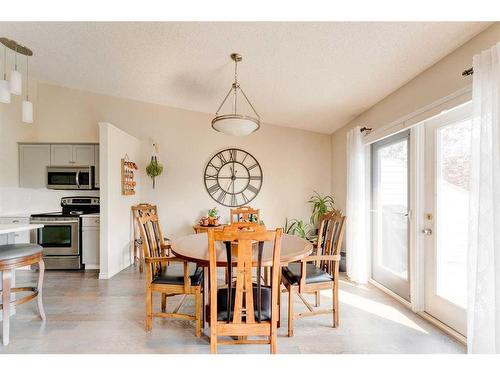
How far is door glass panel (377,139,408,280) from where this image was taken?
286 centimetres

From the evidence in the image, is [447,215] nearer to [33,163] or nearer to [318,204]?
[318,204]

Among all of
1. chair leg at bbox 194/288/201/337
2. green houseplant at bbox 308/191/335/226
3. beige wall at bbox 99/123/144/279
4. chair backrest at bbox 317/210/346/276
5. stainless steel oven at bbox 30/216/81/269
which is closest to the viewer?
chair leg at bbox 194/288/201/337

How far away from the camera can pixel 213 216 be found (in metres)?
4.32

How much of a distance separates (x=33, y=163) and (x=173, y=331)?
3.78 m

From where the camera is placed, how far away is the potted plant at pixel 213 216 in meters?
4.06

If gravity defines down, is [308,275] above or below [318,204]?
below

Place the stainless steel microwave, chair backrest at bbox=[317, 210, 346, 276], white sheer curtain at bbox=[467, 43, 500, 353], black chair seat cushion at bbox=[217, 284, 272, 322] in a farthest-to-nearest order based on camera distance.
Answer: the stainless steel microwave < chair backrest at bbox=[317, 210, 346, 276] < black chair seat cushion at bbox=[217, 284, 272, 322] < white sheer curtain at bbox=[467, 43, 500, 353]

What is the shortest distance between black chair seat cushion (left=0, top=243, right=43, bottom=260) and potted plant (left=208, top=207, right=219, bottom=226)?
7.16ft

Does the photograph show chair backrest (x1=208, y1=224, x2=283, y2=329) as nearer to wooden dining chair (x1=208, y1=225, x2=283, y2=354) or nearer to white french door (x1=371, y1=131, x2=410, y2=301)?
wooden dining chair (x1=208, y1=225, x2=283, y2=354)

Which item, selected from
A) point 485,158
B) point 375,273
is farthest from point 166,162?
point 485,158

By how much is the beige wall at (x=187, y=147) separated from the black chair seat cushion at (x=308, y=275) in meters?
2.38

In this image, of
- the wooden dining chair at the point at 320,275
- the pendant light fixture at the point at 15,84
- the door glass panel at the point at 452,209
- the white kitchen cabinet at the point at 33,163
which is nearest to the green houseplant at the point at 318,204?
the wooden dining chair at the point at 320,275

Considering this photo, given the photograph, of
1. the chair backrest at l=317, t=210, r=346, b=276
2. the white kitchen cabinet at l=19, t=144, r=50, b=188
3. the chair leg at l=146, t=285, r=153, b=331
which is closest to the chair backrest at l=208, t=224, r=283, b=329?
the chair leg at l=146, t=285, r=153, b=331

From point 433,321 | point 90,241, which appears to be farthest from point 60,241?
point 433,321
